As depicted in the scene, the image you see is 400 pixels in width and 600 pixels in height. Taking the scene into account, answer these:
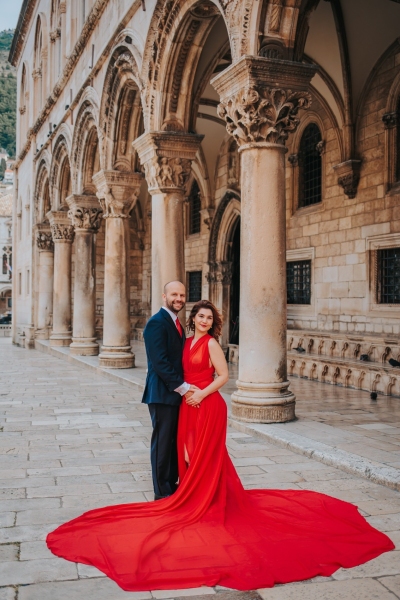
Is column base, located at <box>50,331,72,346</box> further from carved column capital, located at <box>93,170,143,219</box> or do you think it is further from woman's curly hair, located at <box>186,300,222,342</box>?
woman's curly hair, located at <box>186,300,222,342</box>

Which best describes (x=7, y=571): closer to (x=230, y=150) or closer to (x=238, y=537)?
(x=238, y=537)

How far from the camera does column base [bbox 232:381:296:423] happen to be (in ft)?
24.9

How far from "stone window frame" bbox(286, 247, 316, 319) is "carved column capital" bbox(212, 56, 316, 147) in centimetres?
662

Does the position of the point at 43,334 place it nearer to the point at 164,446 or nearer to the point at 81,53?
the point at 81,53

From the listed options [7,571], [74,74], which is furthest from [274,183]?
[74,74]

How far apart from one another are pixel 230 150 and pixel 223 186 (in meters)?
1.00

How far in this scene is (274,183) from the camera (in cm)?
777

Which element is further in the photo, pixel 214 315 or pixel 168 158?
pixel 168 158

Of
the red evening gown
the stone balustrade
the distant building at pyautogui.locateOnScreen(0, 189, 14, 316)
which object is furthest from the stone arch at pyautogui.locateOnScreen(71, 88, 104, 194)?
the distant building at pyautogui.locateOnScreen(0, 189, 14, 316)

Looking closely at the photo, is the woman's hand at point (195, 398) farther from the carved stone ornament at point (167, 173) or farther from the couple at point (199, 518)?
the carved stone ornament at point (167, 173)

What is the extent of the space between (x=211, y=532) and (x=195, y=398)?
35.9 inches

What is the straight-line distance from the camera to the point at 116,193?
1410cm

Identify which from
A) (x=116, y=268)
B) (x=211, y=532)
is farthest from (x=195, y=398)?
(x=116, y=268)

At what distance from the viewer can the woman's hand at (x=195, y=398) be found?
14.9 ft
